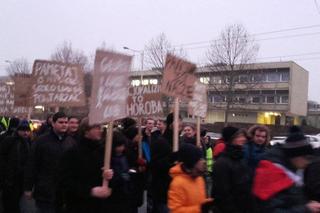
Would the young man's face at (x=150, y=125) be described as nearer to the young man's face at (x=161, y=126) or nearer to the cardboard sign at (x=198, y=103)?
the young man's face at (x=161, y=126)

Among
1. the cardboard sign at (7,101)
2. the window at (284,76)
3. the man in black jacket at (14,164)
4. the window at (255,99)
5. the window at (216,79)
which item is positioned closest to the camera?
the man in black jacket at (14,164)

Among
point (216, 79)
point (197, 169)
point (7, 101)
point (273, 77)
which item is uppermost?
point (273, 77)

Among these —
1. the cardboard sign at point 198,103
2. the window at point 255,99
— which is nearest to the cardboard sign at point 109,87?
the cardboard sign at point 198,103

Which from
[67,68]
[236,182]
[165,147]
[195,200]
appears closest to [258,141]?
[165,147]

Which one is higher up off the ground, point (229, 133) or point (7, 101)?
point (7, 101)

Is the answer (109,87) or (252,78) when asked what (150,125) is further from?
(252,78)

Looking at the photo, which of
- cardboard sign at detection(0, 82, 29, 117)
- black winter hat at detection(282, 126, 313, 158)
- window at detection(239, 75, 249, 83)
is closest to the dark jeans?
black winter hat at detection(282, 126, 313, 158)

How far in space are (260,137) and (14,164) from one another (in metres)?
4.05

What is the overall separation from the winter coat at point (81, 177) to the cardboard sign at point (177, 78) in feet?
8.60

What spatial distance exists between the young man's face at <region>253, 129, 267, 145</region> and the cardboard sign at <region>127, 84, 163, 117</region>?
193cm

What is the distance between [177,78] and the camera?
25.1ft

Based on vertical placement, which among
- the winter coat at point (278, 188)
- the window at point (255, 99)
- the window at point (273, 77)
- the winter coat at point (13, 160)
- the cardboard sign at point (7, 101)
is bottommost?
the winter coat at point (13, 160)

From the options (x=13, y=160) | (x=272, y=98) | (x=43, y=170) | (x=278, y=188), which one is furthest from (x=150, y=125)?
(x=272, y=98)

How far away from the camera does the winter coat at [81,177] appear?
492 centimetres
